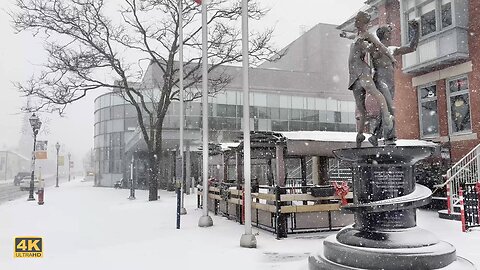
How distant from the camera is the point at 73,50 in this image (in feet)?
73.8

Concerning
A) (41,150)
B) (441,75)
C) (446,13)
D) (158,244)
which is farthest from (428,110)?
(41,150)

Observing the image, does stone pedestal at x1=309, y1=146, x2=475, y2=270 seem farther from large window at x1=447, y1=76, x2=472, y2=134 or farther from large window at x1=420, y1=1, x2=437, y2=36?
large window at x1=420, y1=1, x2=437, y2=36

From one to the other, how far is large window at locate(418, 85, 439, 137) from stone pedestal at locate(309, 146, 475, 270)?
12504 mm

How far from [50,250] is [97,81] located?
52.6ft

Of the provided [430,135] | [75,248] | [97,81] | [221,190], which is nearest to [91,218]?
[221,190]

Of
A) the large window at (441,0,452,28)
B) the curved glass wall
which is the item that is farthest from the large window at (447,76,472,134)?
the curved glass wall

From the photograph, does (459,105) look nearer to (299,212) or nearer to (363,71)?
(299,212)

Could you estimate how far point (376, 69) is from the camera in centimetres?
725

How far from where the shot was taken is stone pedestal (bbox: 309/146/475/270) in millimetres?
5812

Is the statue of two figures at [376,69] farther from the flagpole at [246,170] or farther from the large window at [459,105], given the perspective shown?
the large window at [459,105]

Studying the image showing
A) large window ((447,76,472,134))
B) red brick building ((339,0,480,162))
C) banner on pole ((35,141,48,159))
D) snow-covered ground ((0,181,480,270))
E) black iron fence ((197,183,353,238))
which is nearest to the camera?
snow-covered ground ((0,181,480,270))

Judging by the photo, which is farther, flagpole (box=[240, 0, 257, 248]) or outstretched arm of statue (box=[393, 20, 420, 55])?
flagpole (box=[240, 0, 257, 248])

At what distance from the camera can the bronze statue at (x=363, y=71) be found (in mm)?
6898

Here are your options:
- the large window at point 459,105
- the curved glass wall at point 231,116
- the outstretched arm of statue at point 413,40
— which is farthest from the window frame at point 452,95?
the curved glass wall at point 231,116
